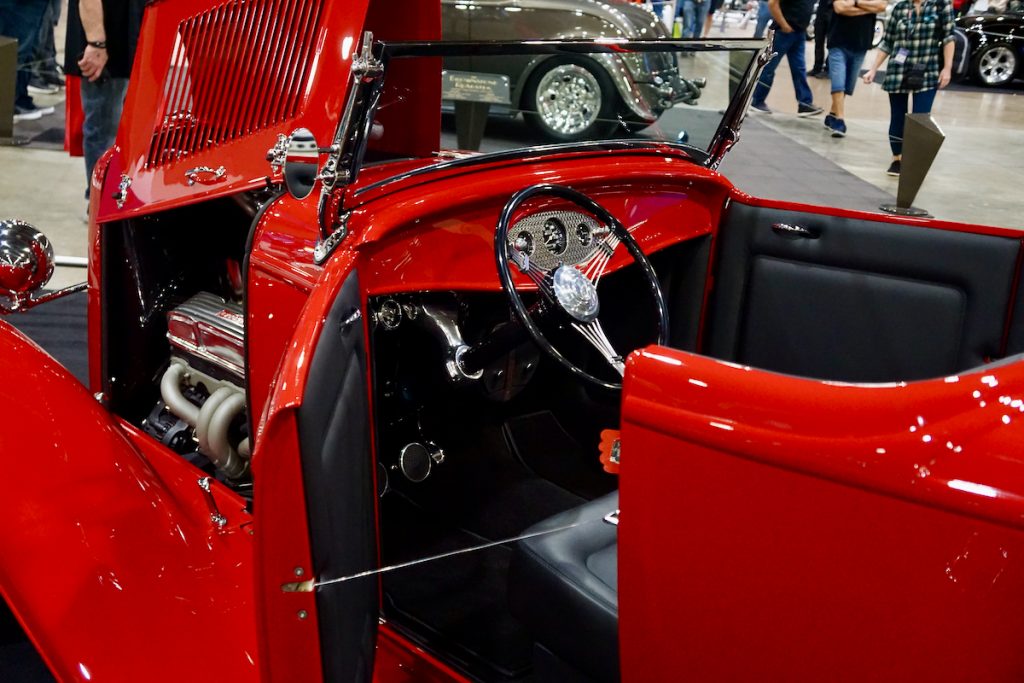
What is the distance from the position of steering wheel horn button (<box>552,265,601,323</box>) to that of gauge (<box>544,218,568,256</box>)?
0.81 ft

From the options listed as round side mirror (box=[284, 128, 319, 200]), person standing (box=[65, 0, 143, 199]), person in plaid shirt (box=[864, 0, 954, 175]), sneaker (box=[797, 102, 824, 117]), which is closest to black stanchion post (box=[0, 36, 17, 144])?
person standing (box=[65, 0, 143, 199])

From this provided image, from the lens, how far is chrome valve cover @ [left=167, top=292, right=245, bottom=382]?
7.39 ft

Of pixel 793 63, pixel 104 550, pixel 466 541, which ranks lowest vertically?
pixel 466 541

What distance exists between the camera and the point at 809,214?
2246 mm

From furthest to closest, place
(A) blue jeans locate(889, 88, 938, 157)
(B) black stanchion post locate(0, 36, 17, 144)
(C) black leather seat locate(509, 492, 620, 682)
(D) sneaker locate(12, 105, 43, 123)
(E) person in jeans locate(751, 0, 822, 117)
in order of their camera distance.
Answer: (E) person in jeans locate(751, 0, 822, 117), (D) sneaker locate(12, 105, 43, 123), (A) blue jeans locate(889, 88, 938, 157), (B) black stanchion post locate(0, 36, 17, 144), (C) black leather seat locate(509, 492, 620, 682)

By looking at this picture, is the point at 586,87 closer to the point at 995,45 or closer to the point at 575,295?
the point at 575,295

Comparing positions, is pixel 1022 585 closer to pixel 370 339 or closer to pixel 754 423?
pixel 754 423

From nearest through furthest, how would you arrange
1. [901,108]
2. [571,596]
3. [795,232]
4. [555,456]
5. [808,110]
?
[571,596]
[795,232]
[555,456]
[901,108]
[808,110]

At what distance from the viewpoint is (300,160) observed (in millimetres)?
1643

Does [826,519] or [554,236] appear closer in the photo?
[826,519]

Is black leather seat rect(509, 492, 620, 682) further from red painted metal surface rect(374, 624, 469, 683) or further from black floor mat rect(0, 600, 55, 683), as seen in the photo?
black floor mat rect(0, 600, 55, 683)

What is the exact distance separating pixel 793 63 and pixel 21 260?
901 cm

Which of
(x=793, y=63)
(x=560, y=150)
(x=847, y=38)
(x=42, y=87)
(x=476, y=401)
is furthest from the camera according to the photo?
(x=793, y=63)

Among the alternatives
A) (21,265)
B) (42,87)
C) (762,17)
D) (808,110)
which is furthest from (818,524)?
(762,17)
